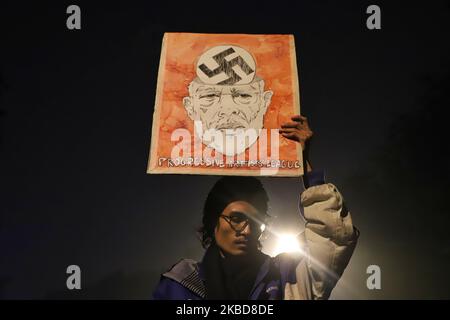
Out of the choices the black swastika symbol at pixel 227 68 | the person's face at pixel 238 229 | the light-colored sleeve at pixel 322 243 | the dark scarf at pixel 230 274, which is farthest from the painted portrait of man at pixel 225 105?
the dark scarf at pixel 230 274

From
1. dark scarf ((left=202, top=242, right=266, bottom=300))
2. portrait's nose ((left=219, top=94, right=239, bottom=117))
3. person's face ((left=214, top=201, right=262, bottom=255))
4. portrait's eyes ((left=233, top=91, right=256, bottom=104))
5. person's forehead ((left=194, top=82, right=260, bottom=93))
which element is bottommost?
dark scarf ((left=202, top=242, right=266, bottom=300))

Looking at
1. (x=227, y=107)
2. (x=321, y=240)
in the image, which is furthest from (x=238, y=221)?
(x=227, y=107)

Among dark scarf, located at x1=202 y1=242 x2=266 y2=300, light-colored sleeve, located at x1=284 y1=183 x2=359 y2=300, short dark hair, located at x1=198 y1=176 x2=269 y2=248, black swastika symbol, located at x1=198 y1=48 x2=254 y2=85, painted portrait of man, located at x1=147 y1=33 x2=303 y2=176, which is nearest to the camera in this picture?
light-colored sleeve, located at x1=284 y1=183 x2=359 y2=300

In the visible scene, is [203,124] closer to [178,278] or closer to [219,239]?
[219,239]

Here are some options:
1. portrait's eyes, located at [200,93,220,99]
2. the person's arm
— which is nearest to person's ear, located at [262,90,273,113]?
portrait's eyes, located at [200,93,220,99]

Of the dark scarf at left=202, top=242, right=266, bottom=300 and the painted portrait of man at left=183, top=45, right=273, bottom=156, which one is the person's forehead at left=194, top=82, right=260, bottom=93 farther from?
the dark scarf at left=202, top=242, right=266, bottom=300

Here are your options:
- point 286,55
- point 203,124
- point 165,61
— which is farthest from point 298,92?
point 165,61

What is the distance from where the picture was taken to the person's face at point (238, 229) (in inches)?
191

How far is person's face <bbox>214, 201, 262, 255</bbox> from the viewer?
4.85 meters

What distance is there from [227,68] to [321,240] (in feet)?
5.81

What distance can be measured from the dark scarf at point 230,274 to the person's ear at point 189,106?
3.89 feet

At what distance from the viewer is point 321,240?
463 centimetres
